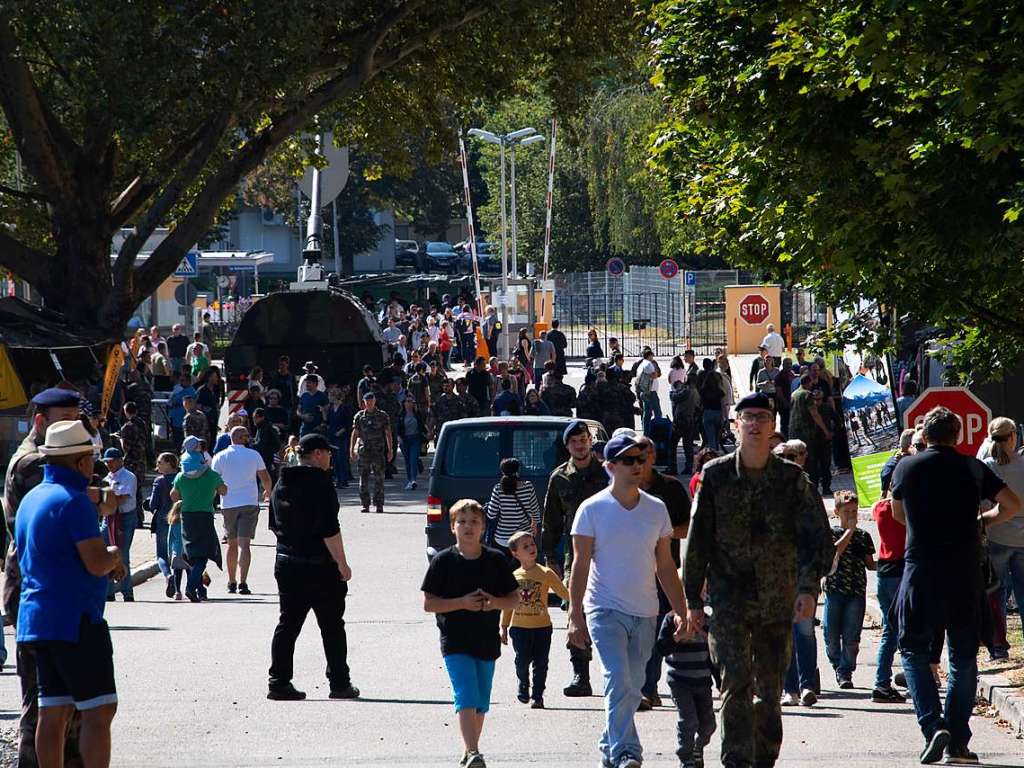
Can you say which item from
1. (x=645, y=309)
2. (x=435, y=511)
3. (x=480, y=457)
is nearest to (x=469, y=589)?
(x=435, y=511)

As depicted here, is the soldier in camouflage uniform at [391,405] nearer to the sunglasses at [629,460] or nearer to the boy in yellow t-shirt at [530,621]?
the boy in yellow t-shirt at [530,621]

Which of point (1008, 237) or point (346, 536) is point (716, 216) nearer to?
point (1008, 237)

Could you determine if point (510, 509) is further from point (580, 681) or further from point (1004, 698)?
point (1004, 698)

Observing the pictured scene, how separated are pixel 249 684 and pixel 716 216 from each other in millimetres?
6682

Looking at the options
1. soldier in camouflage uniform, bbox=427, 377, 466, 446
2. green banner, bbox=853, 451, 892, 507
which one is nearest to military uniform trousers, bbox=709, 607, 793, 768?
green banner, bbox=853, 451, 892, 507

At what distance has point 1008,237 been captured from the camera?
10.1 meters

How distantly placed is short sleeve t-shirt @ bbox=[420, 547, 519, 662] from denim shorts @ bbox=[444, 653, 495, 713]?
0.03m

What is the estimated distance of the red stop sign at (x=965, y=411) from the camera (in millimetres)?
13438

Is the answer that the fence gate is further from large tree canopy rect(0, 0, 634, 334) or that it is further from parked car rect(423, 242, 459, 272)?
large tree canopy rect(0, 0, 634, 334)

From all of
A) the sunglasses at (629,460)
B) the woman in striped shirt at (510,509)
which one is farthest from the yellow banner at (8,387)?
the sunglasses at (629,460)

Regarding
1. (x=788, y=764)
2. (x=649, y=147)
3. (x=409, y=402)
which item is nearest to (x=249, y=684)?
(x=788, y=764)

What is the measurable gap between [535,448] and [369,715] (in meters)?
6.69

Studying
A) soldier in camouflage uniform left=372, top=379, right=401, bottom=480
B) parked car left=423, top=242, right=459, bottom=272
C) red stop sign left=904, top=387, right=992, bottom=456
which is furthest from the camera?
parked car left=423, top=242, right=459, bottom=272

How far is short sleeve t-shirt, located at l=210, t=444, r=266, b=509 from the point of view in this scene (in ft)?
55.8
